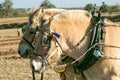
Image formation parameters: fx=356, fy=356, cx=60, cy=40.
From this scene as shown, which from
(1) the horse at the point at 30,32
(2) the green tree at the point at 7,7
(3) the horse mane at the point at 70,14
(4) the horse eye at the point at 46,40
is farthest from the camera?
(2) the green tree at the point at 7,7

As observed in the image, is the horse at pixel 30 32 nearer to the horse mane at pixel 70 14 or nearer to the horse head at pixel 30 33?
the horse head at pixel 30 33

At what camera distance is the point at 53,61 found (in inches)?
172

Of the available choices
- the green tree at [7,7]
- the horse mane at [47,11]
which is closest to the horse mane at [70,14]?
the horse mane at [47,11]

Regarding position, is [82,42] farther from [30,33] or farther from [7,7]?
[7,7]

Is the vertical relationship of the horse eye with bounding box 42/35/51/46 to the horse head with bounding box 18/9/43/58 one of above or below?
above

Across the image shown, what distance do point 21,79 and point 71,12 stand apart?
639 centimetres

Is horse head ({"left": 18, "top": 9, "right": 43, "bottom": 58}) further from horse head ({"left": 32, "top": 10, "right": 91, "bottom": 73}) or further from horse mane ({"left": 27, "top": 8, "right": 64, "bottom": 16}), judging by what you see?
horse head ({"left": 32, "top": 10, "right": 91, "bottom": 73})

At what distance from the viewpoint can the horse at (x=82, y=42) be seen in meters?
4.36

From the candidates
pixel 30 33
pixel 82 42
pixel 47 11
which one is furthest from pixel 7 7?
pixel 82 42

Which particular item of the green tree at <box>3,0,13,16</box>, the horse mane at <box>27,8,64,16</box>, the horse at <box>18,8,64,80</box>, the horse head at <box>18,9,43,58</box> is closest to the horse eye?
the horse mane at <box>27,8,64,16</box>

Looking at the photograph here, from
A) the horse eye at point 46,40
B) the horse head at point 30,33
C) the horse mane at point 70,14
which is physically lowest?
the horse head at point 30,33

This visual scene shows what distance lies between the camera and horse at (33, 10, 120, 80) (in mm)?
4359

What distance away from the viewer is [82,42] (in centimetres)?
454

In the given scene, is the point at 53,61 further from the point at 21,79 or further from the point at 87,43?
the point at 21,79
